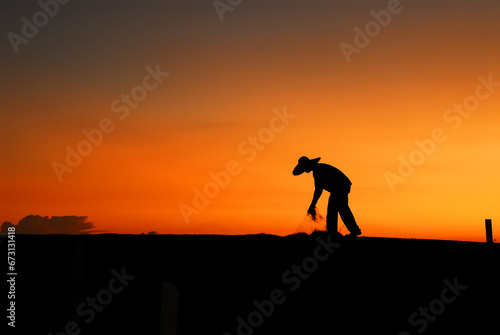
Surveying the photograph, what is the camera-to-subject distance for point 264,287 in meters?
9.17

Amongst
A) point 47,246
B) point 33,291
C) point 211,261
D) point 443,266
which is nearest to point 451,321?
point 443,266

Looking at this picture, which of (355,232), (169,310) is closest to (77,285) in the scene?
(169,310)

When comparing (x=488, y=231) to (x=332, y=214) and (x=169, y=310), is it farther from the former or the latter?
(x=169, y=310)

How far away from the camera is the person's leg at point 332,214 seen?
13.2 metres

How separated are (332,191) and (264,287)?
4553 mm

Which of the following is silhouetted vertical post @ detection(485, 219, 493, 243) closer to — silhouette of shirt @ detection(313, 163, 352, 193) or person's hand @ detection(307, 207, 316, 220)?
silhouette of shirt @ detection(313, 163, 352, 193)

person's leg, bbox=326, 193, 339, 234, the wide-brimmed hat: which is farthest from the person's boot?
the wide-brimmed hat

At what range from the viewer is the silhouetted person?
13.2 metres

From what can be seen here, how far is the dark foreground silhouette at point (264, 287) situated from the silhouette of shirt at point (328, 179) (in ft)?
6.32

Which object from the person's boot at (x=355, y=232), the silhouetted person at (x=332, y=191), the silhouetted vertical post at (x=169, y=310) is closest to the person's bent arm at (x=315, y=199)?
the silhouetted person at (x=332, y=191)

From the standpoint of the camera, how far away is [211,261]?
405 inches

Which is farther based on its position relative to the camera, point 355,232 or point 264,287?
point 355,232

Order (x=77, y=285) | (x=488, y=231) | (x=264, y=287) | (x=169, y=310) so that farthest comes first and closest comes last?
(x=488, y=231)
(x=264, y=287)
(x=77, y=285)
(x=169, y=310)

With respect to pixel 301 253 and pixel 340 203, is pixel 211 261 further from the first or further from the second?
pixel 340 203
